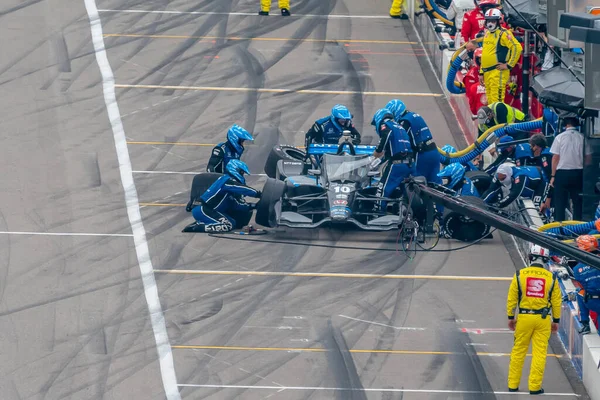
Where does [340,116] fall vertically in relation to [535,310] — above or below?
above

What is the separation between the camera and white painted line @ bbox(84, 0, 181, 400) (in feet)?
57.9

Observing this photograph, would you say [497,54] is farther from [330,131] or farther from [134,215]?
[134,215]

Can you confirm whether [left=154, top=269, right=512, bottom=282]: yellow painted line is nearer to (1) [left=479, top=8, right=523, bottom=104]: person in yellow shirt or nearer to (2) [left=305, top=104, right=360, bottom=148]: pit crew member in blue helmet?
(2) [left=305, top=104, right=360, bottom=148]: pit crew member in blue helmet

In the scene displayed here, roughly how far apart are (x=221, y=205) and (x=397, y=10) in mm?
13943

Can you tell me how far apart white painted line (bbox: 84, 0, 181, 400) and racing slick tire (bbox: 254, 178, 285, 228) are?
6.47 ft

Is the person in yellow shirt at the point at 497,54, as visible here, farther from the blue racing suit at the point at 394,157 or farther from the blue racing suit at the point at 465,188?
the blue racing suit at the point at 465,188

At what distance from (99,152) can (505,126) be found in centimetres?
802

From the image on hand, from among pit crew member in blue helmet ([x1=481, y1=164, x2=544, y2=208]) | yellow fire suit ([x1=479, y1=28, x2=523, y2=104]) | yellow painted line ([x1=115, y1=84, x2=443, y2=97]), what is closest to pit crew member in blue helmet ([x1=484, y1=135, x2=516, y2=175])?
pit crew member in blue helmet ([x1=481, y1=164, x2=544, y2=208])

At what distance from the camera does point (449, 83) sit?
26297 mm

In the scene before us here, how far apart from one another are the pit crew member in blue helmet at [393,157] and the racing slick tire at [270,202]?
1.71 metres

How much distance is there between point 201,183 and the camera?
22.0 metres

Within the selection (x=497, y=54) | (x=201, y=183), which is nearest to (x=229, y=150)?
(x=201, y=183)

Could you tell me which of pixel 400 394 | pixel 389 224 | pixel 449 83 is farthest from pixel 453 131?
pixel 400 394

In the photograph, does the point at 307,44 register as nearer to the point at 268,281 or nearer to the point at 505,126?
the point at 505,126
